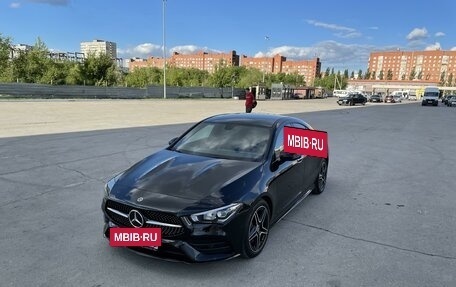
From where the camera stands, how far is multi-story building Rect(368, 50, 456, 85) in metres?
152

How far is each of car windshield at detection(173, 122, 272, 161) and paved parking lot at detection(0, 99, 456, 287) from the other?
3.37ft

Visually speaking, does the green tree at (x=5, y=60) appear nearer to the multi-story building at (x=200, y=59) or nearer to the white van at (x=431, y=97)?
the white van at (x=431, y=97)

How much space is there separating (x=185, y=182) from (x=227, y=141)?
3.82ft

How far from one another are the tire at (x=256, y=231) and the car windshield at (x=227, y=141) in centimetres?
65

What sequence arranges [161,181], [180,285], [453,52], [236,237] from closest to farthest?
1. [180,285]
2. [236,237]
3. [161,181]
4. [453,52]

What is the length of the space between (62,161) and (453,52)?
177470 mm

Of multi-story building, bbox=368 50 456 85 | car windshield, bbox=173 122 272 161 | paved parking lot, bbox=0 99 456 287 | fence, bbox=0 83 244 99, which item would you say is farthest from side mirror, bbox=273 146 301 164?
multi-story building, bbox=368 50 456 85

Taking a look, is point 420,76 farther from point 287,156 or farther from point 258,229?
point 258,229

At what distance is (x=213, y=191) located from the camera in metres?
3.31

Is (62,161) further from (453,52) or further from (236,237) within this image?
(453,52)

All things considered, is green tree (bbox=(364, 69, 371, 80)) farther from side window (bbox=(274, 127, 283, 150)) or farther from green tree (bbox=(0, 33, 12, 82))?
side window (bbox=(274, 127, 283, 150))

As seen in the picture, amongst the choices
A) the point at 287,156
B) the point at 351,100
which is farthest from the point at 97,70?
the point at 287,156

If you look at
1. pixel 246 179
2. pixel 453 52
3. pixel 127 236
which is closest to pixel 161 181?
pixel 127 236

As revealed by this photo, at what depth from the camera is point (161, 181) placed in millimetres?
3512
